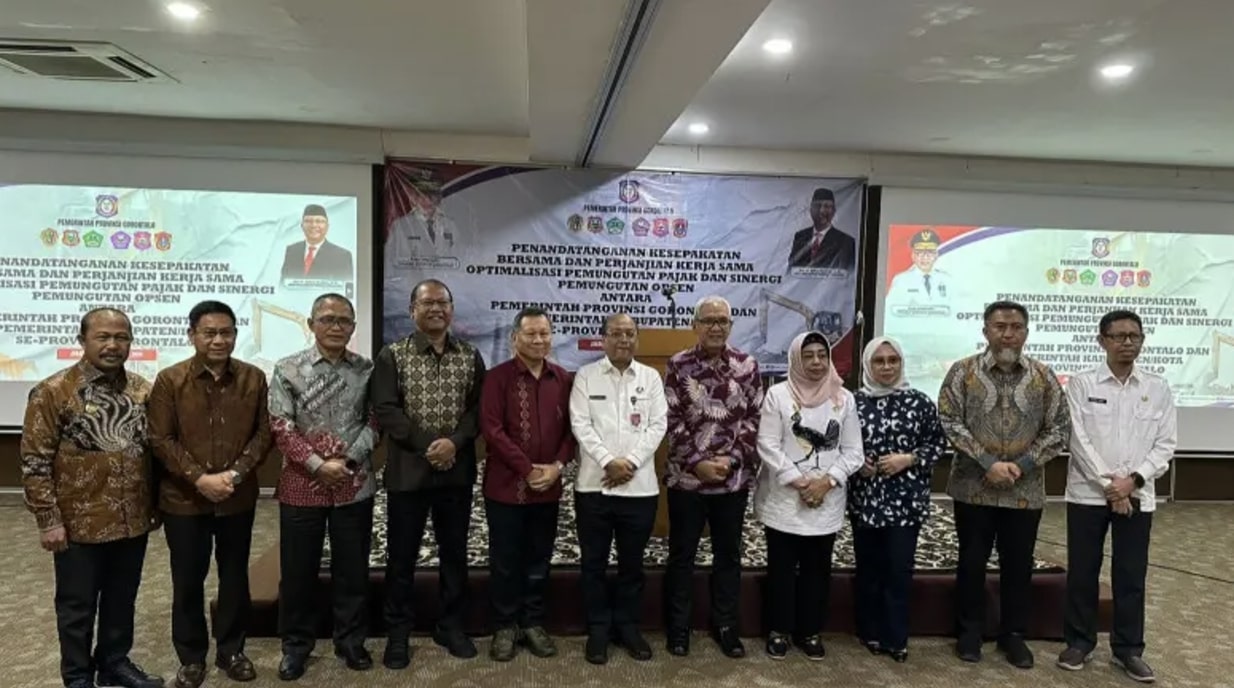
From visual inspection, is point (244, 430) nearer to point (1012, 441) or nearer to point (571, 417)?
point (571, 417)

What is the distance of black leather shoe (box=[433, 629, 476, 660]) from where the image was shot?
3.07 meters

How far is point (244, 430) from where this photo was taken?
109 inches

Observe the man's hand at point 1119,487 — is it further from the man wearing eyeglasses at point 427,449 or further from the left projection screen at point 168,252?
the left projection screen at point 168,252

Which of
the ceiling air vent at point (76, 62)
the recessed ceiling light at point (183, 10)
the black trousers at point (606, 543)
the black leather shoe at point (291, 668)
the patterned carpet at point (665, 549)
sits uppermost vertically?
the recessed ceiling light at point (183, 10)

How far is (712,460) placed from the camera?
10.1 feet

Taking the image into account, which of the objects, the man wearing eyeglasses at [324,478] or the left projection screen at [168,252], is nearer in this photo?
the man wearing eyeglasses at [324,478]

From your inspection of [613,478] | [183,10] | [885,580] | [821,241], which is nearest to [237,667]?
[613,478]

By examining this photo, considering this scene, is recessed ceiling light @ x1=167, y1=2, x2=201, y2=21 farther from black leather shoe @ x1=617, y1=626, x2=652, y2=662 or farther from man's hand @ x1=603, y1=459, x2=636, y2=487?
black leather shoe @ x1=617, y1=626, x2=652, y2=662

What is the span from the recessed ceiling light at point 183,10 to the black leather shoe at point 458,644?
2.85 m

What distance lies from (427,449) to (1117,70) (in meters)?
3.80

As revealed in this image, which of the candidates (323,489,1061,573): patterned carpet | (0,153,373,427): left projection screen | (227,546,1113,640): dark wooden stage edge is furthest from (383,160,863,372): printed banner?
(227,546,1113,640): dark wooden stage edge

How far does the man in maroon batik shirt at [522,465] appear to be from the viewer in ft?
9.77

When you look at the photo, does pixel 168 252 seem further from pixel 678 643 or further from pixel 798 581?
pixel 798 581

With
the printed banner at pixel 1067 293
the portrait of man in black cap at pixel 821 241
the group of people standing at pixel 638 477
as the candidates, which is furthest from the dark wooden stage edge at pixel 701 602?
the portrait of man in black cap at pixel 821 241
